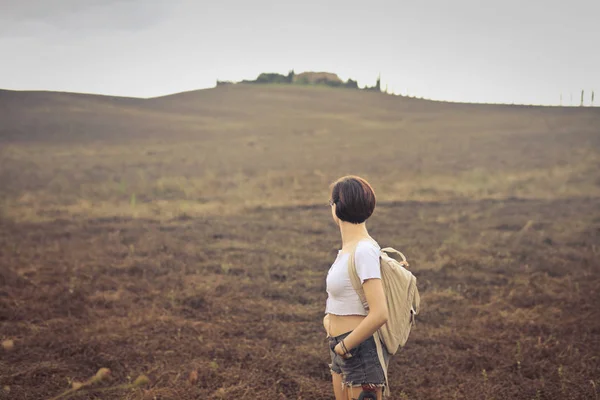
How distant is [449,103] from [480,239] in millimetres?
23187

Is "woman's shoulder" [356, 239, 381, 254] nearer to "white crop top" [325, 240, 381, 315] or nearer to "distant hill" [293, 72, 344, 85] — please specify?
"white crop top" [325, 240, 381, 315]

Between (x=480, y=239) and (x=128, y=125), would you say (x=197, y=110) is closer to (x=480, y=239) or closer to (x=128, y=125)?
(x=128, y=125)

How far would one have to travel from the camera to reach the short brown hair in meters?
2.34

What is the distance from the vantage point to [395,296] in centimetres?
237

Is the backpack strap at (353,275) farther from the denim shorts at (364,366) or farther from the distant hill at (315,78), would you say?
the distant hill at (315,78)

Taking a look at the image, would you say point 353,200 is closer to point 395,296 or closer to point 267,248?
point 395,296

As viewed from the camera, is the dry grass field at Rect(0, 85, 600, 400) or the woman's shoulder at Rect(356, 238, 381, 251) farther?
the dry grass field at Rect(0, 85, 600, 400)

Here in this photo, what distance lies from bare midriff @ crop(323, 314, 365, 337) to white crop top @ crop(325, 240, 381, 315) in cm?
3

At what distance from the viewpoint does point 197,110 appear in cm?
2945

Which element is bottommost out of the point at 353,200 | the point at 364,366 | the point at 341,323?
the point at 364,366

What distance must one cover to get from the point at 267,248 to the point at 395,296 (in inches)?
330

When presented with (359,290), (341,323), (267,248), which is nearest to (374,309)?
(359,290)

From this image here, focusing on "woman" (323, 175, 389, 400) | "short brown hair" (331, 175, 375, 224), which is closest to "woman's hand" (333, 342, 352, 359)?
"woman" (323, 175, 389, 400)

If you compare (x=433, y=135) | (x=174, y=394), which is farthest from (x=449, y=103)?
(x=174, y=394)
